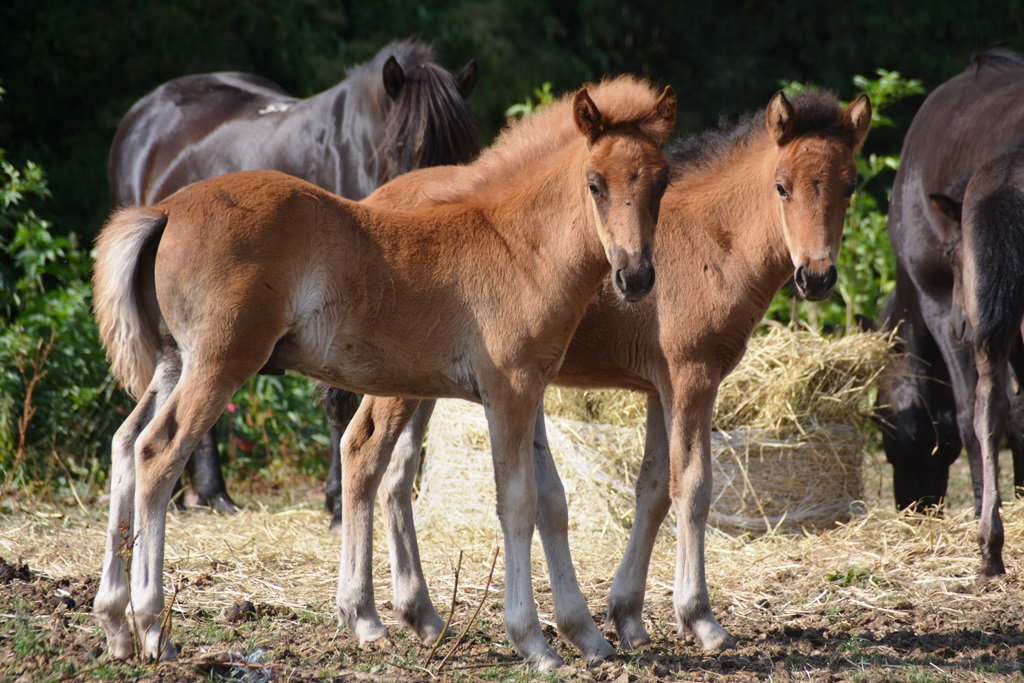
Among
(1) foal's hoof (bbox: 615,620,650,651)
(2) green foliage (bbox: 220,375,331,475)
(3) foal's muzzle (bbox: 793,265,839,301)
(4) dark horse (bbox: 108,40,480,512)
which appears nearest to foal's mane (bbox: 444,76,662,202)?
(3) foal's muzzle (bbox: 793,265,839,301)

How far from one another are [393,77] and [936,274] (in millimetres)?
3044

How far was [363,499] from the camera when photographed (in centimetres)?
429

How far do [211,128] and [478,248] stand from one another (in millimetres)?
4088

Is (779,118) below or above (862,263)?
above

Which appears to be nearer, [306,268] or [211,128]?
[306,268]

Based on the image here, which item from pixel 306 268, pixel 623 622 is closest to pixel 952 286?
pixel 623 622

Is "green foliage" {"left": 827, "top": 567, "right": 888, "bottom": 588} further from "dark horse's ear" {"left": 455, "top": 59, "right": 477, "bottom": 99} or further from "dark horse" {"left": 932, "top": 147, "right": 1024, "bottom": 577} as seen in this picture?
"dark horse's ear" {"left": 455, "top": 59, "right": 477, "bottom": 99}

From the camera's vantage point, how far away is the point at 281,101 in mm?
7527

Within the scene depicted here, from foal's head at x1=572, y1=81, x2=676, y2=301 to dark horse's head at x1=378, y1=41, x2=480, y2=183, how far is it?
2.16 metres

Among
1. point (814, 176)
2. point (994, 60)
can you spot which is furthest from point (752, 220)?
point (994, 60)

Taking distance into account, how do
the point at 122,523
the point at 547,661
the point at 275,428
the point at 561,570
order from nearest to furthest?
the point at 122,523 → the point at 547,661 → the point at 561,570 → the point at 275,428

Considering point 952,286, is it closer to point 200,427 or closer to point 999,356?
point 999,356

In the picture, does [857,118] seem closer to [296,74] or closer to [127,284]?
[127,284]

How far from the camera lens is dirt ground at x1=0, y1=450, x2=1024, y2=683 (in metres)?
3.76
